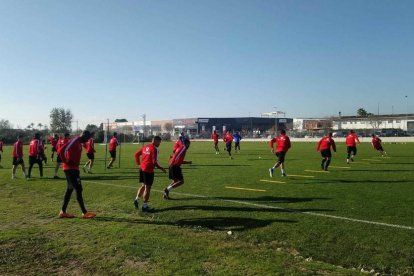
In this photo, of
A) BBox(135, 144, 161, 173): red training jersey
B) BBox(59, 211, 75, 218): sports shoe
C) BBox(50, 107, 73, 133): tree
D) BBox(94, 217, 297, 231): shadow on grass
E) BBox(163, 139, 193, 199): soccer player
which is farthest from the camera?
BBox(50, 107, 73, 133): tree

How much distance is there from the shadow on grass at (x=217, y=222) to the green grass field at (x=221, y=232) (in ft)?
0.07

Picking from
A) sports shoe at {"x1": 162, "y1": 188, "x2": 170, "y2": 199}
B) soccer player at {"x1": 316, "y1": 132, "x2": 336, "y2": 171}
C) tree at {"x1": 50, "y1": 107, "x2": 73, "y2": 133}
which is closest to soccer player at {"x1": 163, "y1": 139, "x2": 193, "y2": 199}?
sports shoe at {"x1": 162, "y1": 188, "x2": 170, "y2": 199}

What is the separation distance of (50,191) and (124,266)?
8.73m

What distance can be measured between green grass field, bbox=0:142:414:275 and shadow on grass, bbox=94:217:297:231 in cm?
2

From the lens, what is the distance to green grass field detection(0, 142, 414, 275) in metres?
6.25

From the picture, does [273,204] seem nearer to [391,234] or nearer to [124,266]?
[391,234]

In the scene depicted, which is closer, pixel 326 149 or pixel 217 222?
pixel 217 222

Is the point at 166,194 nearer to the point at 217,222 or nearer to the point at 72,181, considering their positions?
the point at 72,181

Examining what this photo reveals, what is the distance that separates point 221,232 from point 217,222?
0.77 m

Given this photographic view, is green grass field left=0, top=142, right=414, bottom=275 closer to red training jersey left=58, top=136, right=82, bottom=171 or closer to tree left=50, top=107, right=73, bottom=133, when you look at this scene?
red training jersey left=58, top=136, right=82, bottom=171

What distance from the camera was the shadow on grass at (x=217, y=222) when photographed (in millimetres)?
8453

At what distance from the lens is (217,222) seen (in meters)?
8.91

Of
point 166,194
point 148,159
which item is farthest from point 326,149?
point 148,159

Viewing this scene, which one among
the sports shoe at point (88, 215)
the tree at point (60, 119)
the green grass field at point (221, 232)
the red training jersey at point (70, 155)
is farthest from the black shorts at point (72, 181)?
the tree at point (60, 119)
